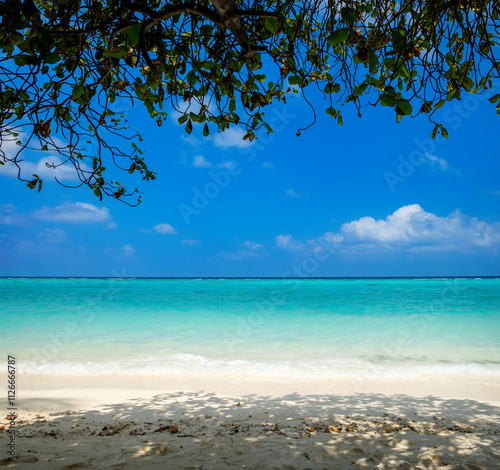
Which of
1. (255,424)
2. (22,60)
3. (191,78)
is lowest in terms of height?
(255,424)

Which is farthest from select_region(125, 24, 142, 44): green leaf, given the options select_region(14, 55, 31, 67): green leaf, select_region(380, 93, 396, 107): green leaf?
select_region(380, 93, 396, 107): green leaf

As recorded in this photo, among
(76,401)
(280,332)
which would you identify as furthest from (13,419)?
(280,332)

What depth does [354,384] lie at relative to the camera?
6086 mm

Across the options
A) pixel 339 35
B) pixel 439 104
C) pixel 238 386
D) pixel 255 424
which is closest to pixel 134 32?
pixel 339 35

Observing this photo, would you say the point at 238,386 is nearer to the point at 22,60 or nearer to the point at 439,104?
the point at 439,104

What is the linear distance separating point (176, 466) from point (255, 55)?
327 cm

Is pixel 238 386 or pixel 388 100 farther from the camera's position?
pixel 238 386

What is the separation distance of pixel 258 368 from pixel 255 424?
367 centimetres

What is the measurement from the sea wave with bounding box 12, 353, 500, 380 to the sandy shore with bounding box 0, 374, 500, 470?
639 millimetres

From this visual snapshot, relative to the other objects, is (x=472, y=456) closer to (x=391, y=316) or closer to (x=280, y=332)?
(x=280, y=332)

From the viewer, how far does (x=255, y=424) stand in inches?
146

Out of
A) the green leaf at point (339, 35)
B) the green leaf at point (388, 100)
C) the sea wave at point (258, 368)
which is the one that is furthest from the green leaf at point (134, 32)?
the sea wave at point (258, 368)

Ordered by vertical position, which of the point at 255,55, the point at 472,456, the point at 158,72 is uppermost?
the point at 255,55

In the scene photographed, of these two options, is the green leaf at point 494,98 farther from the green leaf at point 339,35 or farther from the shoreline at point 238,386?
the shoreline at point 238,386
